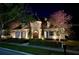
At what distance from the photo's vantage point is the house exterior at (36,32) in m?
1.70

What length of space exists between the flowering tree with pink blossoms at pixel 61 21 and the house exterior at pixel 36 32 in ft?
0.15

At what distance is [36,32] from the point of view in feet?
5.58

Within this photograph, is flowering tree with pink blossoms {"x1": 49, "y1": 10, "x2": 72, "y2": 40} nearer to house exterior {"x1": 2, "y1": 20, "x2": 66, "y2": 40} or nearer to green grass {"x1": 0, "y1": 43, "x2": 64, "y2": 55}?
house exterior {"x1": 2, "y1": 20, "x2": 66, "y2": 40}

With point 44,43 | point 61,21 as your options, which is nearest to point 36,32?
point 44,43

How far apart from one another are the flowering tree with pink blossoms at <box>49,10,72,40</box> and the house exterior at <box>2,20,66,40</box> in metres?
0.05

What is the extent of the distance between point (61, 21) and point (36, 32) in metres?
0.34

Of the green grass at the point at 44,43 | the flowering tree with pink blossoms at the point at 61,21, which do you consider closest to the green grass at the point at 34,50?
the green grass at the point at 44,43

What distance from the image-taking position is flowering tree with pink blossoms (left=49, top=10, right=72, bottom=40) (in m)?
1.71

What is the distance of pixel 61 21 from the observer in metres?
1.72

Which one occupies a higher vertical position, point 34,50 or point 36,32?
point 36,32

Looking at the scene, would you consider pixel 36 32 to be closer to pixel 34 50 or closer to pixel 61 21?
pixel 34 50

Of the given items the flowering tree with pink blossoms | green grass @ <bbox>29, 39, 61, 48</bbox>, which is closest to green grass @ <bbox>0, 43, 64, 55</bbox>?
green grass @ <bbox>29, 39, 61, 48</bbox>

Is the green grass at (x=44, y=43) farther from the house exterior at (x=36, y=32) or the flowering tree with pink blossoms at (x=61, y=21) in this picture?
the flowering tree with pink blossoms at (x=61, y=21)

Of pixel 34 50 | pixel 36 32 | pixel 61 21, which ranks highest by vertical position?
pixel 61 21
